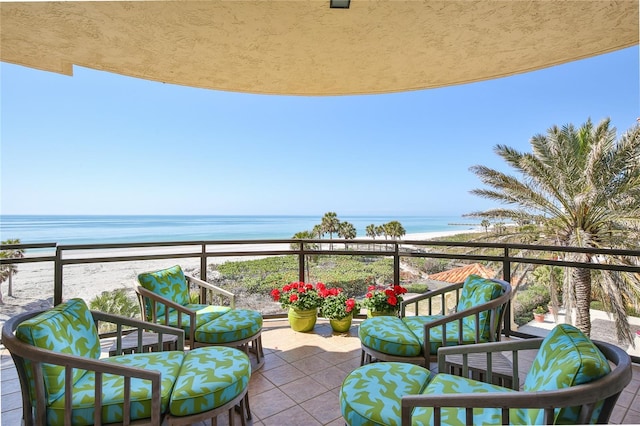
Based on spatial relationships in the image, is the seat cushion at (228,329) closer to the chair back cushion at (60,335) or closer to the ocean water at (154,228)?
the chair back cushion at (60,335)

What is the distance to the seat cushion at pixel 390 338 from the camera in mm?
2010

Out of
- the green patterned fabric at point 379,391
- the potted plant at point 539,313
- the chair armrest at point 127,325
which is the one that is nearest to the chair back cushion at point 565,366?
the green patterned fabric at point 379,391

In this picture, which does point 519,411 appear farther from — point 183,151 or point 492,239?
point 183,151

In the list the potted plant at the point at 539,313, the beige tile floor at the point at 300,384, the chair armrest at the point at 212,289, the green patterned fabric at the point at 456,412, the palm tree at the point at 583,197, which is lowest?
the potted plant at the point at 539,313

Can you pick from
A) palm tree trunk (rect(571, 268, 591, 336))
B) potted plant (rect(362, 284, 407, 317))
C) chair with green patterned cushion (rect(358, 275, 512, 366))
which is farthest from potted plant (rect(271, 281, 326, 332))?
palm tree trunk (rect(571, 268, 591, 336))

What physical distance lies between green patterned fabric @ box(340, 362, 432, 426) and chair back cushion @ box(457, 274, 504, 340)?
791mm

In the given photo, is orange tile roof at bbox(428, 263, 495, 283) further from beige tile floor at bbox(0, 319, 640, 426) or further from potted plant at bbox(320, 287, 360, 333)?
beige tile floor at bbox(0, 319, 640, 426)

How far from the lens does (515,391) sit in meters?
1.28

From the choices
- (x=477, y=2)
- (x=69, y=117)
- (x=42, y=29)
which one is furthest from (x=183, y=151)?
(x=477, y=2)

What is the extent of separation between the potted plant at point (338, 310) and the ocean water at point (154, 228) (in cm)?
1742

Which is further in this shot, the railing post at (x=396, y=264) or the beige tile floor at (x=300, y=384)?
the railing post at (x=396, y=264)

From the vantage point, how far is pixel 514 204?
5742mm

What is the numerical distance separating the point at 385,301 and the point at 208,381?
2.21 metres

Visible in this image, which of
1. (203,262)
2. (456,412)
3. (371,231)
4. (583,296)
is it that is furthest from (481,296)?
(371,231)
